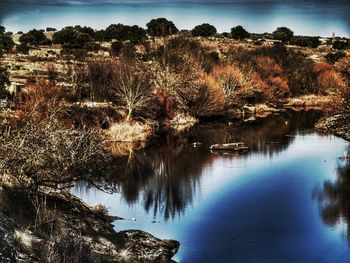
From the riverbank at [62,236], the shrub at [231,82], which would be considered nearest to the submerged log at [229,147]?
the riverbank at [62,236]

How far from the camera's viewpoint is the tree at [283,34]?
17675cm

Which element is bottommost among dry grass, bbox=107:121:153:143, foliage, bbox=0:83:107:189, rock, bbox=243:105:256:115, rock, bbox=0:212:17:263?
rock, bbox=243:105:256:115

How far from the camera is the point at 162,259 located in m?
24.6

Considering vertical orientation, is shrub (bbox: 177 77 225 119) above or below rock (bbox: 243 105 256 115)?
above

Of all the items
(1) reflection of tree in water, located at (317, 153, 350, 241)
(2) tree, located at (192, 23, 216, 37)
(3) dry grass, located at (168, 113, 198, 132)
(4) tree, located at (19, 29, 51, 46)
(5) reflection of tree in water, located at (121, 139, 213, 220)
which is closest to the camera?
(1) reflection of tree in water, located at (317, 153, 350, 241)

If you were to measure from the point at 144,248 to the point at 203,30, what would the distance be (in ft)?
497

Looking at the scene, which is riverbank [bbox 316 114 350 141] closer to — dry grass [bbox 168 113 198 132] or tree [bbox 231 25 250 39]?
dry grass [bbox 168 113 198 132]

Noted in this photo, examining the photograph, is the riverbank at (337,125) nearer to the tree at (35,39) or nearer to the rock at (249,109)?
the rock at (249,109)

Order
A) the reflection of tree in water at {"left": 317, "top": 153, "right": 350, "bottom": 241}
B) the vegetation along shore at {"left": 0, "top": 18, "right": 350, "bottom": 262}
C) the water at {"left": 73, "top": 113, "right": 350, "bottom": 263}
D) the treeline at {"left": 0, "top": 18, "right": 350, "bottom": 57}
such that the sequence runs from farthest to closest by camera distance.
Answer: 1. the treeline at {"left": 0, "top": 18, "right": 350, "bottom": 57}
2. the reflection of tree in water at {"left": 317, "top": 153, "right": 350, "bottom": 241}
3. the water at {"left": 73, "top": 113, "right": 350, "bottom": 263}
4. the vegetation along shore at {"left": 0, "top": 18, "right": 350, "bottom": 262}

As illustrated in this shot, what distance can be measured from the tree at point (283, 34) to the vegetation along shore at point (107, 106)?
0.79 metres

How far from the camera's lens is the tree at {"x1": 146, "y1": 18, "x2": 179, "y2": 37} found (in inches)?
4598

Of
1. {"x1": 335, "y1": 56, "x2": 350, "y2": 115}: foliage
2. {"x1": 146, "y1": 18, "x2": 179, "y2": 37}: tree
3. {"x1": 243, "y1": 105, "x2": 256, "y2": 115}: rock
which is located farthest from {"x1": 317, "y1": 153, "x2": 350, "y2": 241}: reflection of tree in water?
{"x1": 146, "y1": 18, "x2": 179, "y2": 37}: tree

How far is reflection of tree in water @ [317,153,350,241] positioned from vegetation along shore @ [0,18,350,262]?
9751 millimetres

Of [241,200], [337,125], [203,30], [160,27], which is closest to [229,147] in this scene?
[337,125]
